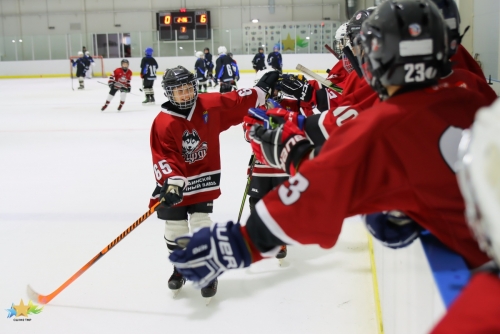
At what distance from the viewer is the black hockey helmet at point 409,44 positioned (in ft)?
3.41

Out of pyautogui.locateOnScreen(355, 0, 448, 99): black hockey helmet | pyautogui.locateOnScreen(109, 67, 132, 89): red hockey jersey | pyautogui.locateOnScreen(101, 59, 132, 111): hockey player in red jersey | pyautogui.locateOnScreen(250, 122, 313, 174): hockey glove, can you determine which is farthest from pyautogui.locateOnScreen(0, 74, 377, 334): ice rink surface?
pyautogui.locateOnScreen(109, 67, 132, 89): red hockey jersey

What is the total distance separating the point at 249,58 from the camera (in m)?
18.5

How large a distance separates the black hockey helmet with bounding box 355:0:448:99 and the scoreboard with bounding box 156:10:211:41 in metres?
19.6

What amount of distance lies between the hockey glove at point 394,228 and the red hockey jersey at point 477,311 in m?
0.44

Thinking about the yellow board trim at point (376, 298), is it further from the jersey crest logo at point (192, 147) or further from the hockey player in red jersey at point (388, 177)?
the hockey player in red jersey at point (388, 177)

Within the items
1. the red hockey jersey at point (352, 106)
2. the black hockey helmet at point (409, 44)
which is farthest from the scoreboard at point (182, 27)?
the black hockey helmet at point (409, 44)

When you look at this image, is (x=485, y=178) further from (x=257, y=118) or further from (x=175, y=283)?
(x=175, y=283)

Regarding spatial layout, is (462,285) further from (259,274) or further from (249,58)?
(249,58)

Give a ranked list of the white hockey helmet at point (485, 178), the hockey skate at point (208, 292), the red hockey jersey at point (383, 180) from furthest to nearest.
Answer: the hockey skate at point (208, 292), the red hockey jersey at point (383, 180), the white hockey helmet at point (485, 178)

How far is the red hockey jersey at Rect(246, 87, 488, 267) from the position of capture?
0.93 metres

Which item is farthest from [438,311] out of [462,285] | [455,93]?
[455,93]

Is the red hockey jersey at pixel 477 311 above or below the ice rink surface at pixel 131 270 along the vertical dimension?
above

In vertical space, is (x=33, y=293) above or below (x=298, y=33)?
below

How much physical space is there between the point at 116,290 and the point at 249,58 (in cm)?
1653
